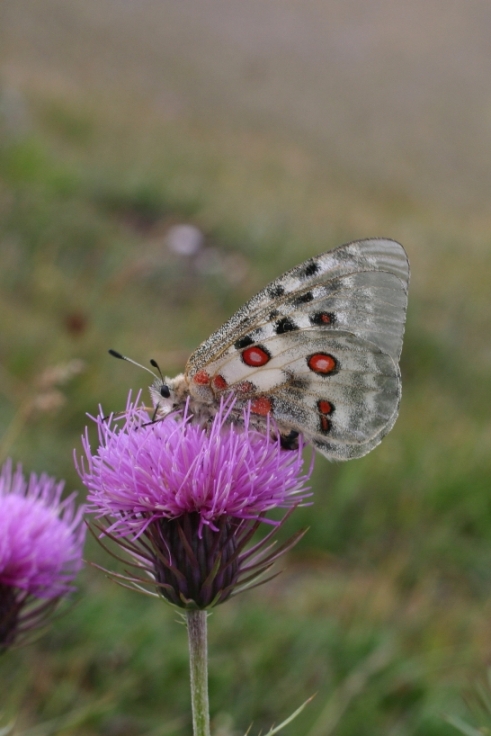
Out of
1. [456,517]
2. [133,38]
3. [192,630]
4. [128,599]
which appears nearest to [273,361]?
[192,630]

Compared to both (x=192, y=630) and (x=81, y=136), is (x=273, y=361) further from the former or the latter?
(x=81, y=136)

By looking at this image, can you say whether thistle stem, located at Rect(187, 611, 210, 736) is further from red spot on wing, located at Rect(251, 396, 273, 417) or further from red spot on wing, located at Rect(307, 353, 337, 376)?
red spot on wing, located at Rect(307, 353, 337, 376)

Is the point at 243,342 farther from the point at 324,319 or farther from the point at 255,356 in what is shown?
the point at 324,319

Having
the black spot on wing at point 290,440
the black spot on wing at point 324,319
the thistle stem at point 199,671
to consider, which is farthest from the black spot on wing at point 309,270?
the thistle stem at point 199,671

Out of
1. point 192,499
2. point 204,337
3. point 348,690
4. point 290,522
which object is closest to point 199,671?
point 192,499

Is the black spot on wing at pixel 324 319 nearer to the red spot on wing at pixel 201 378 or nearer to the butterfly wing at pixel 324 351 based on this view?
the butterfly wing at pixel 324 351

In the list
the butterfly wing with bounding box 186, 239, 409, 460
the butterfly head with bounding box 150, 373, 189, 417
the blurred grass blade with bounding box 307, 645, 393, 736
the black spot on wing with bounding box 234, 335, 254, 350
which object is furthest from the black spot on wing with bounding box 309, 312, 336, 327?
the blurred grass blade with bounding box 307, 645, 393, 736

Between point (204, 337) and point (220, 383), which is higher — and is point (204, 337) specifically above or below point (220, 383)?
above
